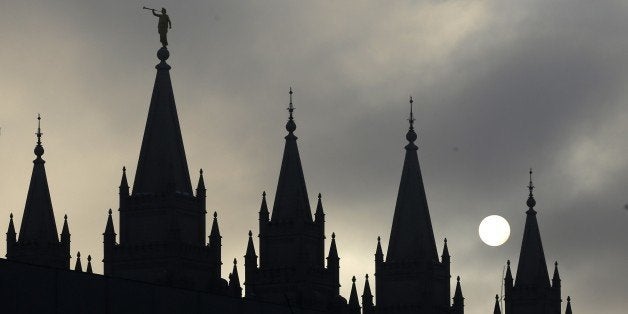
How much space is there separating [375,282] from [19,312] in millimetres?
70921

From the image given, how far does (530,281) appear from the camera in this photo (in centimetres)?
18500

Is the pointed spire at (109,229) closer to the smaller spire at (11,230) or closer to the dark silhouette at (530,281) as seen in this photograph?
the smaller spire at (11,230)

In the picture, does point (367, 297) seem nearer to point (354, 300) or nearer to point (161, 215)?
point (354, 300)

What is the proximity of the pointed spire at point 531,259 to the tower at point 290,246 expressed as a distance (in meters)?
22.5

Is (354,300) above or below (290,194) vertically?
below

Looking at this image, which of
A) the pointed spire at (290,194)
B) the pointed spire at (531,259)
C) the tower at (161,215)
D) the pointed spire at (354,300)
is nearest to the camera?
the tower at (161,215)

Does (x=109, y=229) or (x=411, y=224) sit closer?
Result: (x=109, y=229)

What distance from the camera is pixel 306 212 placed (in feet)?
541

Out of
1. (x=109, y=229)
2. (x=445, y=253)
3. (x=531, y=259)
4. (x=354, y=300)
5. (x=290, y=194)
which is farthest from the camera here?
(x=531, y=259)

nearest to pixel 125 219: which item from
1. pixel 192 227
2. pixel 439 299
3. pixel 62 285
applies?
pixel 192 227

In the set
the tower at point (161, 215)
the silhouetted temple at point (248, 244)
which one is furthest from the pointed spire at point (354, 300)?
the tower at point (161, 215)

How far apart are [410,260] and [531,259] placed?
15.3 metres

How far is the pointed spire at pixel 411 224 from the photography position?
17112 cm

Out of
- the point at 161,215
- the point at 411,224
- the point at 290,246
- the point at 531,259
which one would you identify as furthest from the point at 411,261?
the point at 161,215
